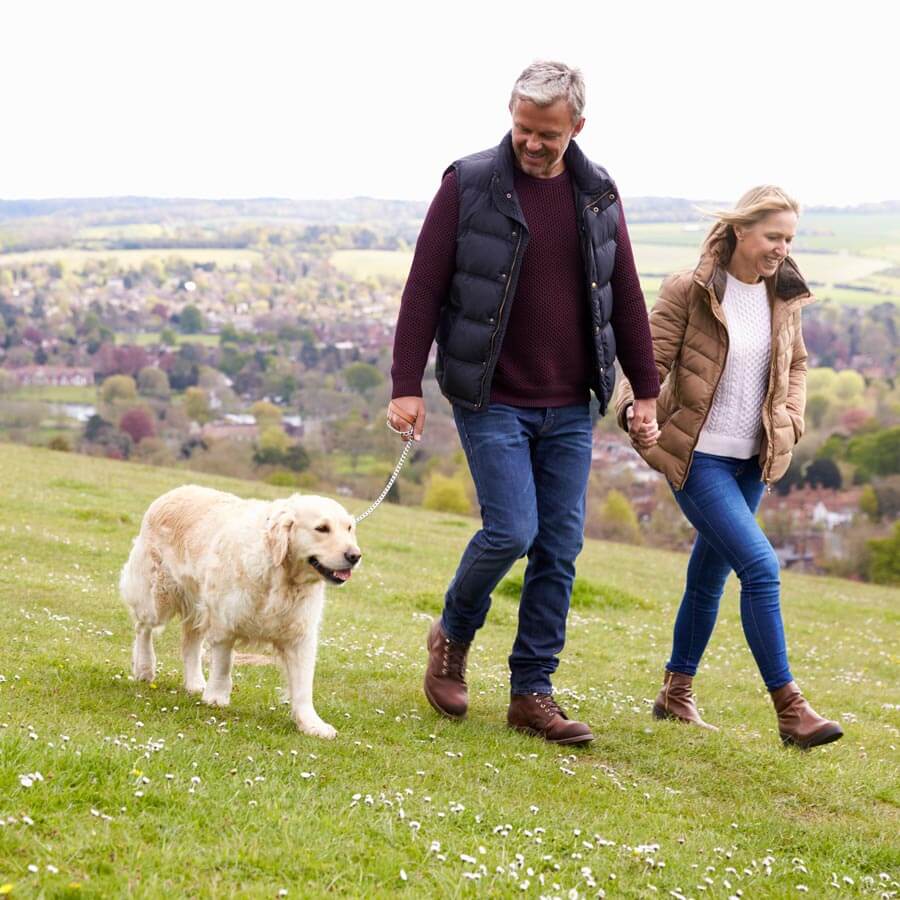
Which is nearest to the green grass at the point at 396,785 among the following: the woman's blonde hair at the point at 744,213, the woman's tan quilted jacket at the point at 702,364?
the woman's tan quilted jacket at the point at 702,364

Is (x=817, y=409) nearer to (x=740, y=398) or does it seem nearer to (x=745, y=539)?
(x=740, y=398)

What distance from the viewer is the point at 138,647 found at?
27.0 feet

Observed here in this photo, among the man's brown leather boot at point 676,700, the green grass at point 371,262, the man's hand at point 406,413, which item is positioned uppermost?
the green grass at point 371,262

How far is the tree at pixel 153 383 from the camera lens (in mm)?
92625

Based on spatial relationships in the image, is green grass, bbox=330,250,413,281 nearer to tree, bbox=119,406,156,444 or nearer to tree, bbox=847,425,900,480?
tree, bbox=119,406,156,444

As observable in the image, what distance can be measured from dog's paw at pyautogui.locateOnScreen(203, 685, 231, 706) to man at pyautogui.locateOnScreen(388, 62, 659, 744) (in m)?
1.70

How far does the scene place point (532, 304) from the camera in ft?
23.5

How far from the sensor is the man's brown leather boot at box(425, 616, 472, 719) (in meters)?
7.90

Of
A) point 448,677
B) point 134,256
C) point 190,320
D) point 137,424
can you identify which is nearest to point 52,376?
point 137,424

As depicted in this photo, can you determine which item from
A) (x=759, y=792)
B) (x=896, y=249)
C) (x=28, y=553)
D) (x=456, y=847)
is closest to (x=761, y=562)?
(x=759, y=792)

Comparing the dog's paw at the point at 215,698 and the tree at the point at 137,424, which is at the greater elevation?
the dog's paw at the point at 215,698

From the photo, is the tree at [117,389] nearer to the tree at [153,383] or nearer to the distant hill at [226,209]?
the tree at [153,383]

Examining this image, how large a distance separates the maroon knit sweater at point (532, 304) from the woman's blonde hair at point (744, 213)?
2.64 feet

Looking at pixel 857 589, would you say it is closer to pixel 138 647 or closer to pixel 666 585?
pixel 666 585
